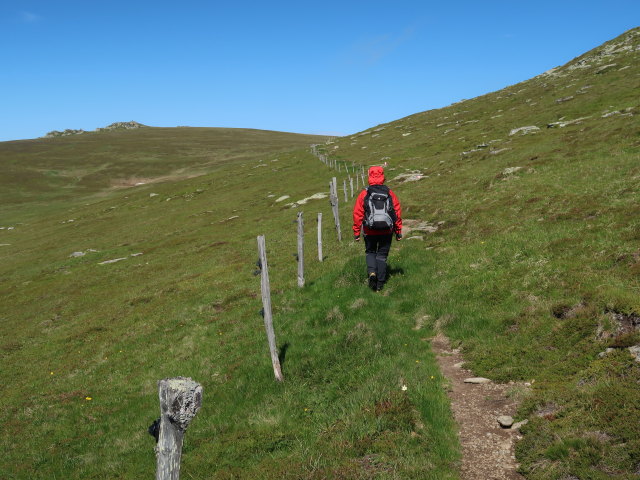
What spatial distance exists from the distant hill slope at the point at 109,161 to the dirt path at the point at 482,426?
11001 cm

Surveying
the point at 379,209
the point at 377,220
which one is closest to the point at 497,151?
the point at 379,209

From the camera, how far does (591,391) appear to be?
7105mm

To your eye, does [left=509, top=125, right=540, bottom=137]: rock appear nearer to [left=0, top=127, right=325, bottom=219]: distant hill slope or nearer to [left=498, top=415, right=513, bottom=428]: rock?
[left=498, top=415, right=513, bottom=428]: rock

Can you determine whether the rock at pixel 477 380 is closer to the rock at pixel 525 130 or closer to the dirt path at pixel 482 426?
the dirt path at pixel 482 426

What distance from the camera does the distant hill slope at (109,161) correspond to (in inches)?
4299

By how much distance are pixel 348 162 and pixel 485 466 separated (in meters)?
65.9

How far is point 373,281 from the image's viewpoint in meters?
15.1

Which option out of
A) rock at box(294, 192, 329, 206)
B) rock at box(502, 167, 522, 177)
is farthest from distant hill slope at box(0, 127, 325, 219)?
rock at box(502, 167, 522, 177)

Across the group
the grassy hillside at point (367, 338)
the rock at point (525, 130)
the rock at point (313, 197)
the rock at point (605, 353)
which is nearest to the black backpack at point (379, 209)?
the grassy hillside at point (367, 338)

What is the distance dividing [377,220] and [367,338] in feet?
13.1

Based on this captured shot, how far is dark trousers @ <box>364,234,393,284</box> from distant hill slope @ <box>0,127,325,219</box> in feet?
343

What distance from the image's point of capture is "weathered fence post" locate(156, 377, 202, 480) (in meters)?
4.79

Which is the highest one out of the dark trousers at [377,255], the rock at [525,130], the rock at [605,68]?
the rock at [605,68]

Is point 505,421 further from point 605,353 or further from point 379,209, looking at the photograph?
point 379,209
